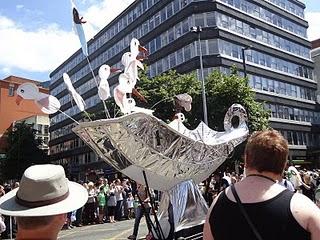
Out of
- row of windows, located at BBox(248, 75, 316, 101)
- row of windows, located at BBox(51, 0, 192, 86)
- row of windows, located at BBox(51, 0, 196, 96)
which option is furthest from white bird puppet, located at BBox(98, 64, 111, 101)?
row of windows, located at BBox(248, 75, 316, 101)

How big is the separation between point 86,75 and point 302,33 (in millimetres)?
31459

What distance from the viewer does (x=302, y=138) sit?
51406mm

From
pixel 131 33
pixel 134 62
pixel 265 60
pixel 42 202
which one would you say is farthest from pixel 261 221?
pixel 131 33

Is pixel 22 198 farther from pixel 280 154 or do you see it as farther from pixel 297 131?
pixel 297 131

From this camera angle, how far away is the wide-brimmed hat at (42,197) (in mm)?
2041

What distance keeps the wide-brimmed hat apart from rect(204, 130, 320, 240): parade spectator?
0.89 meters

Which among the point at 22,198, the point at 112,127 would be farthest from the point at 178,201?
the point at 22,198

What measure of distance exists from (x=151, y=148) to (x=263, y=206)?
3751 millimetres

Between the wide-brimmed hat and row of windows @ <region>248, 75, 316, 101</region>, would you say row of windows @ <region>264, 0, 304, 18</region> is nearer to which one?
row of windows @ <region>248, 75, 316, 101</region>

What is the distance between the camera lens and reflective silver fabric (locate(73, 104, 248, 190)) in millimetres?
5812

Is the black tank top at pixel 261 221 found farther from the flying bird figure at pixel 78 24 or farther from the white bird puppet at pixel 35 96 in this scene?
the flying bird figure at pixel 78 24

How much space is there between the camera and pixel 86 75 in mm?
66500

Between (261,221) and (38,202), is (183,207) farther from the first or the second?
(38,202)

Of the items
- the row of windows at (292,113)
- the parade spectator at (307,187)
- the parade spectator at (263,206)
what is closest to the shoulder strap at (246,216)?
the parade spectator at (263,206)
